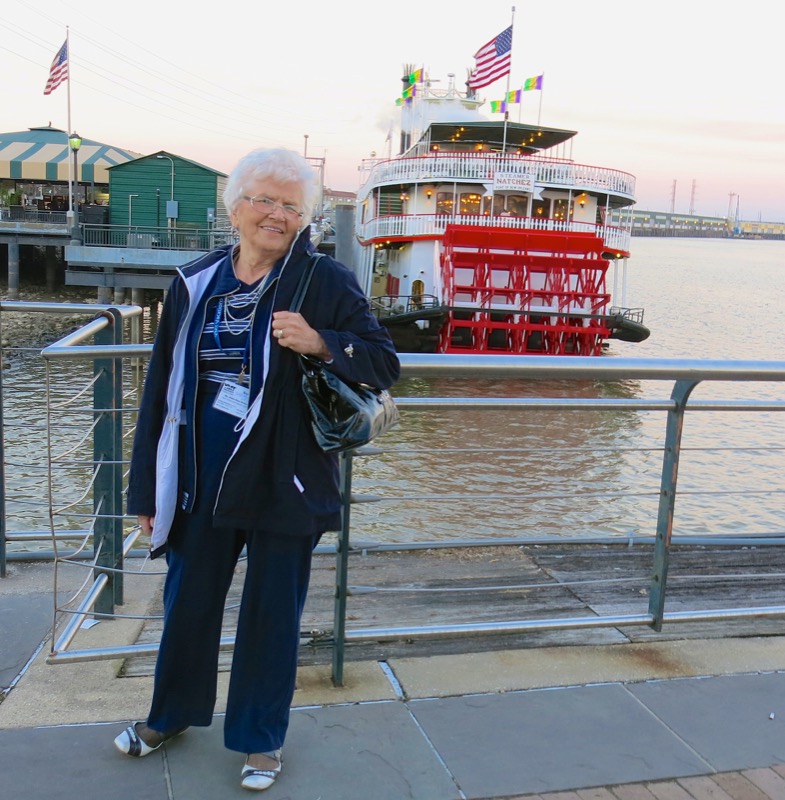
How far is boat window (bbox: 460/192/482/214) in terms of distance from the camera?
25.8m

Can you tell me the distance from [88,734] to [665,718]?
1.57 m

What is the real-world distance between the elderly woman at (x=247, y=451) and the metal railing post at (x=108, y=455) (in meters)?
0.62

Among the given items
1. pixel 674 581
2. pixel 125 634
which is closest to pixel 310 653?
pixel 125 634

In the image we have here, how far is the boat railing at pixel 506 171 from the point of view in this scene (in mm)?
24703

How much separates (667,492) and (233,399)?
1560 mm

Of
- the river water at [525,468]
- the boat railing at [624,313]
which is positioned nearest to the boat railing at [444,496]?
the river water at [525,468]

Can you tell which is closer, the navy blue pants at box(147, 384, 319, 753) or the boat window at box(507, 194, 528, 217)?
the navy blue pants at box(147, 384, 319, 753)

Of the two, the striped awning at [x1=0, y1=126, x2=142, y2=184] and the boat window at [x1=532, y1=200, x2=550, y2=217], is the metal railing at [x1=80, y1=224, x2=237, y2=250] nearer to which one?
the boat window at [x1=532, y1=200, x2=550, y2=217]

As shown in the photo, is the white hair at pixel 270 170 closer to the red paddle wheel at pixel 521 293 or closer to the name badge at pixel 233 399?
the name badge at pixel 233 399

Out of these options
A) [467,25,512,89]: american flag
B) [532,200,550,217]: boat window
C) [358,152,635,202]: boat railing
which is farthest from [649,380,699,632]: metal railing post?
Result: [467,25,512,89]: american flag

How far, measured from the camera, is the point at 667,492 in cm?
290

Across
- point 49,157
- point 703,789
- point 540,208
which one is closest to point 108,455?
point 703,789

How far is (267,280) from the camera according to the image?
81.5 inches

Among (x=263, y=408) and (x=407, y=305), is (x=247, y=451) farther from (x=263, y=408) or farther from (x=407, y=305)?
(x=407, y=305)
